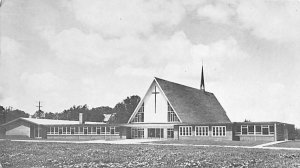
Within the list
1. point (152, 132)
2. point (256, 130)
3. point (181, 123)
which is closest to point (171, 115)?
point (181, 123)

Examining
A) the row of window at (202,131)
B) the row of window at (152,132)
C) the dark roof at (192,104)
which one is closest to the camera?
the row of window at (202,131)

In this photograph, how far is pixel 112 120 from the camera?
8425 cm

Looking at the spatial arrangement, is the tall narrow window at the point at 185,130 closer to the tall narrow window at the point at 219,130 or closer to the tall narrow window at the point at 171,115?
the tall narrow window at the point at 171,115

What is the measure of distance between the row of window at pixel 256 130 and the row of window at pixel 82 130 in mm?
15527

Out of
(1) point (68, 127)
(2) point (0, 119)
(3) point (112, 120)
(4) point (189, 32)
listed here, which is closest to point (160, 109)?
(1) point (68, 127)

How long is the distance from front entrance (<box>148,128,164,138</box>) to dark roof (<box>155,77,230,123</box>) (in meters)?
3.51

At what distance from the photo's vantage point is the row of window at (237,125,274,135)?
37125 millimetres

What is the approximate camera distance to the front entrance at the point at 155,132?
43.1 meters

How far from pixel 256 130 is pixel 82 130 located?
22415 millimetres

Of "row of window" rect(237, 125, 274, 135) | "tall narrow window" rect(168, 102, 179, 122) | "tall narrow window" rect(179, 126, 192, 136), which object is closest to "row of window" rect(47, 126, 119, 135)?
"tall narrow window" rect(168, 102, 179, 122)

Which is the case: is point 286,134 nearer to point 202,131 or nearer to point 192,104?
point 202,131

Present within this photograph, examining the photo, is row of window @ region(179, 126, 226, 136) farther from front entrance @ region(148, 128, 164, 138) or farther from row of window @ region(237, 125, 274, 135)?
front entrance @ region(148, 128, 164, 138)

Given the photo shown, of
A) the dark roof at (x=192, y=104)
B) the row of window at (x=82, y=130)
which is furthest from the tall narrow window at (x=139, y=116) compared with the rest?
the dark roof at (x=192, y=104)

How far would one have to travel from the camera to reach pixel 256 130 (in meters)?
37.8
